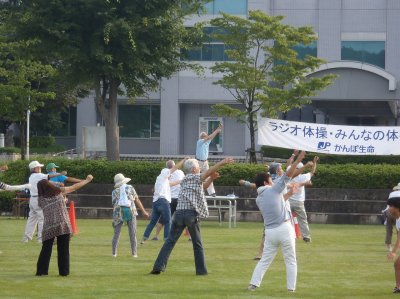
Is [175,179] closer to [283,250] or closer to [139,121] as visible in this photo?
[283,250]

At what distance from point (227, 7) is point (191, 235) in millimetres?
40298

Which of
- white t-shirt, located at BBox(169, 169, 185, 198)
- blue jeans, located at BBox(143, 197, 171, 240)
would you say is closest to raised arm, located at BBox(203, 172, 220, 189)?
blue jeans, located at BBox(143, 197, 171, 240)

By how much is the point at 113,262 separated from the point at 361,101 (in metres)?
35.6

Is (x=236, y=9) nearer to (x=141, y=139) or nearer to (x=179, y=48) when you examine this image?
(x=141, y=139)

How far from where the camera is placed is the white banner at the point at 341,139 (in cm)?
3281

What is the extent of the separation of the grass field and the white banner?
8.03 m

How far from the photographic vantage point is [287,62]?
140 feet

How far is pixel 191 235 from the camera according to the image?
1575 cm

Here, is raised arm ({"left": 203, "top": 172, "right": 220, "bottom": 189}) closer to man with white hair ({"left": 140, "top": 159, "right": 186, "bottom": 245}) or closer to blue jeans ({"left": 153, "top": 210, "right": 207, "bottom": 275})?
blue jeans ({"left": 153, "top": 210, "right": 207, "bottom": 275})

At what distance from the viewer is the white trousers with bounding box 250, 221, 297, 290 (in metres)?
13.6

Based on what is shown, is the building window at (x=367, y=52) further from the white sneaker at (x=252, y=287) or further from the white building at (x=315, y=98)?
the white sneaker at (x=252, y=287)

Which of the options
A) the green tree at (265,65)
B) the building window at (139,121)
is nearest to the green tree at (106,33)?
the green tree at (265,65)

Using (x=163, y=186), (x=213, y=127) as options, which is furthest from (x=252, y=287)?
(x=213, y=127)

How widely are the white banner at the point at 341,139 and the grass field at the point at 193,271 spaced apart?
26.3ft
